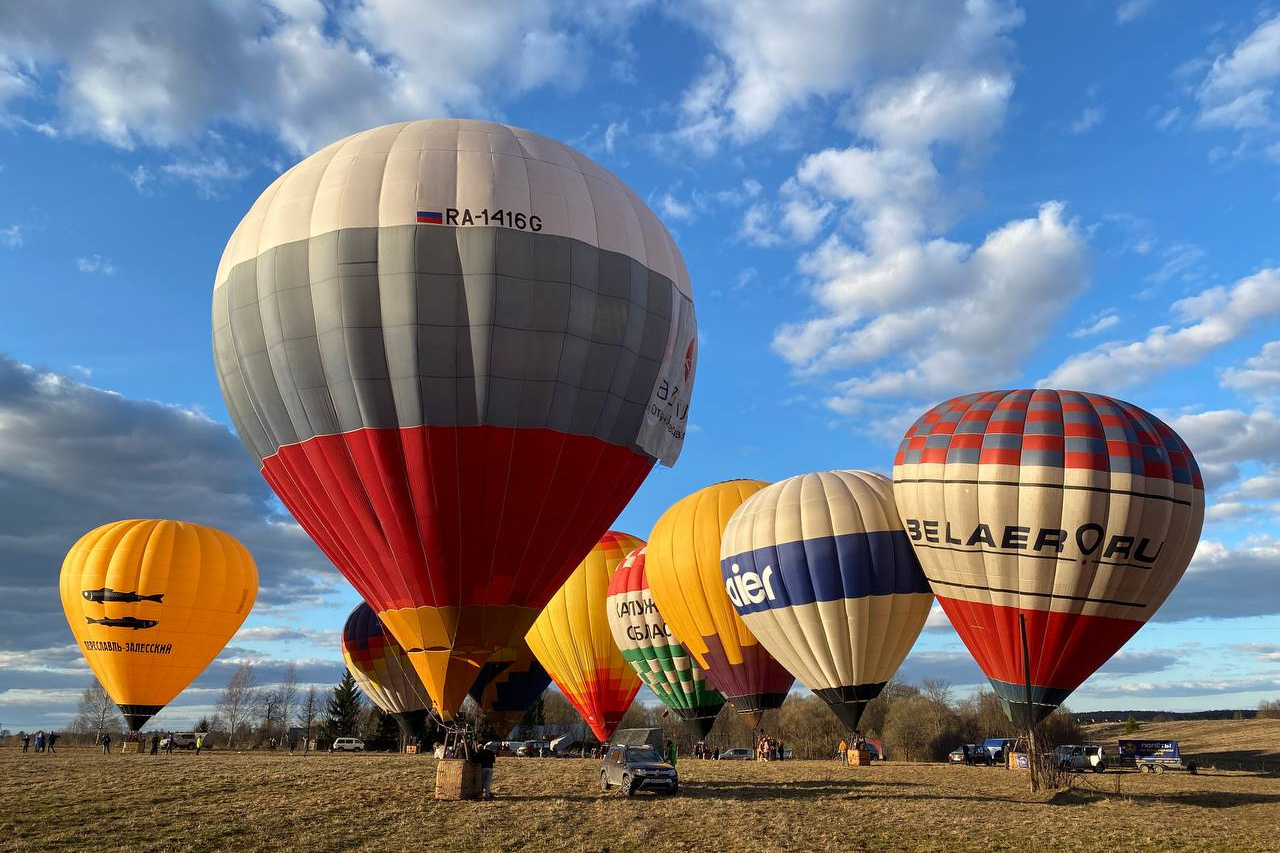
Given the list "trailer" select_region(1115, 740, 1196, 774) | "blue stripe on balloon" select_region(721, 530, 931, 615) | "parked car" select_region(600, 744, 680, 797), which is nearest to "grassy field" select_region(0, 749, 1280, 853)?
"parked car" select_region(600, 744, 680, 797)

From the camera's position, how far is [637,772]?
2019cm

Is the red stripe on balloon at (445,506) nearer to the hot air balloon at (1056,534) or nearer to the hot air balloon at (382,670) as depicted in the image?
the hot air balloon at (1056,534)

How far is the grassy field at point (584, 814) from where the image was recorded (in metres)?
14.5

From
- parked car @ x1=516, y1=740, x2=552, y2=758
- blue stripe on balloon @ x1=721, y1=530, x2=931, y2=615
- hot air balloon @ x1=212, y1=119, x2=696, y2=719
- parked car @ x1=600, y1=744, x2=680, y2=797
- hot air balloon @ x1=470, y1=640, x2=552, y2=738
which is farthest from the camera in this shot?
parked car @ x1=516, y1=740, x2=552, y2=758

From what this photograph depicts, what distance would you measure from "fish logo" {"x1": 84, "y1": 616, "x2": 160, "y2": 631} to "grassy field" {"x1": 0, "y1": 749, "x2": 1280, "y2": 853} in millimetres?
12570

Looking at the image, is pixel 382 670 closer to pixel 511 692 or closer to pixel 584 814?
pixel 511 692

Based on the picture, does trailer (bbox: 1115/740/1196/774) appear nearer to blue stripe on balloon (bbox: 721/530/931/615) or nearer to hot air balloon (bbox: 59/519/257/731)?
blue stripe on balloon (bbox: 721/530/931/615)

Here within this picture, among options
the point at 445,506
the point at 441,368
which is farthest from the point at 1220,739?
the point at 441,368

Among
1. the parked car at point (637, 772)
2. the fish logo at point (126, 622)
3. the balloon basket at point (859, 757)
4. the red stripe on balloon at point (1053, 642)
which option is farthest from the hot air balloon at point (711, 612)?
the fish logo at point (126, 622)

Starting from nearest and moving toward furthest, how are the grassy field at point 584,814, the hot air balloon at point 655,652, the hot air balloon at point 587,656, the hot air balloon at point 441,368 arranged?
the grassy field at point 584,814, the hot air balloon at point 441,368, the hot air balloon at point 655,652, the hot air balloon at point 587,656

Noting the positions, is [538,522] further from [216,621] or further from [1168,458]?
[216,621]

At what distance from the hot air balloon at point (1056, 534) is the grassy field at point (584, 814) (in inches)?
133

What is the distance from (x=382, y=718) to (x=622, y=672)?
134ft

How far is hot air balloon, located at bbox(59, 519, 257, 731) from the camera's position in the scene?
36938mm
